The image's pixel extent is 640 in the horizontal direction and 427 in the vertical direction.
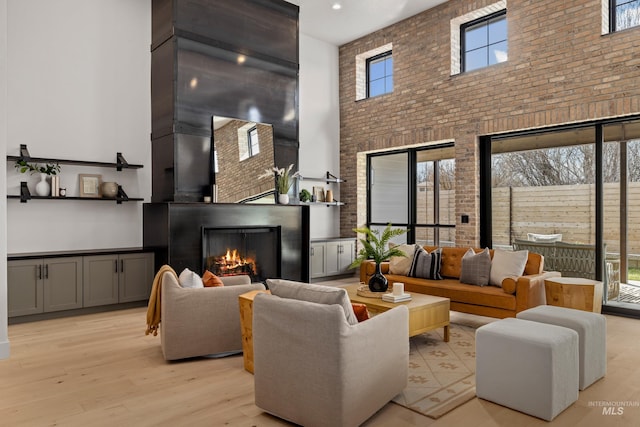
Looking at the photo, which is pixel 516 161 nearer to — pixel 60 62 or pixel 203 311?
pixel 203 311

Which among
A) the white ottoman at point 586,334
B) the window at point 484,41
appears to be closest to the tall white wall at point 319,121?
the window at point 484,41

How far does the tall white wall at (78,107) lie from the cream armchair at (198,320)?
9.57 feet

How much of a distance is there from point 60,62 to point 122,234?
7.86 feet

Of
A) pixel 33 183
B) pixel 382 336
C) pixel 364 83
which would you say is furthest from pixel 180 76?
pixel 382 336

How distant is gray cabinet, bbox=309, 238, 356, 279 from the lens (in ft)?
26.4

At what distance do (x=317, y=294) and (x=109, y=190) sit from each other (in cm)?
443

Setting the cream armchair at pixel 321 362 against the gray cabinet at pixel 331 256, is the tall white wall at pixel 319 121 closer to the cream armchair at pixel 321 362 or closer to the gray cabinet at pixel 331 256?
the gray cabinet at pixel 331 256

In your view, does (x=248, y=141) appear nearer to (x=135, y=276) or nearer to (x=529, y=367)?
(x=135, y=276)

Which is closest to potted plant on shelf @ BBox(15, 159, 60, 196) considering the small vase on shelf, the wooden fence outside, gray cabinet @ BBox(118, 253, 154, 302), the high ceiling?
gray cabinet @ BBox(118, 253, 154, 302)

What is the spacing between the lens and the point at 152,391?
3248mm

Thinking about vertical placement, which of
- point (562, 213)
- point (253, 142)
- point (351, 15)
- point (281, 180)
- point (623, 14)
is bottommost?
point (562, 213)

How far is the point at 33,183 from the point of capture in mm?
5676

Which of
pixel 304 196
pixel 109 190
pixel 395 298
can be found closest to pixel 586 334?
pixel 395 298

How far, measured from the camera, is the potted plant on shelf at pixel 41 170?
550 centimetres
